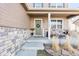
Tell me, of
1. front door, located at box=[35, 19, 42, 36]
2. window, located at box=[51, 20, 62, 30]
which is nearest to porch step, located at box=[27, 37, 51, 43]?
front door, located at box=[35, 19, 42, 36]

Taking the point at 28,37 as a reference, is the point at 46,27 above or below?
above

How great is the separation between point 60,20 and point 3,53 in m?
1.84

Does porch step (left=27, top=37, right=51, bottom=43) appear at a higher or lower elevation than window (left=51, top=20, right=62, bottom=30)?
lower

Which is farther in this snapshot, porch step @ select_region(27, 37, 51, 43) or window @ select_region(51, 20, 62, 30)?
porch step @ select_region(27, 37, 51, 43)

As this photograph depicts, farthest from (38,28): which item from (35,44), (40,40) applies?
(35,44)

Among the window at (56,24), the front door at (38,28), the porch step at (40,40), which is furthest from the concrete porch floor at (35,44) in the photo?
the window at (56,24)

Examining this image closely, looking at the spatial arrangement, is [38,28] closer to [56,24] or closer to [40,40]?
[40,40]

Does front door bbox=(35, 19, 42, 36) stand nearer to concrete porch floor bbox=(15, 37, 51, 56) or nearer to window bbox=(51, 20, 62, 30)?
concrete porch floor bbox=(15, 37, 51, 56)

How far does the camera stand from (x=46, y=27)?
12.3 ft

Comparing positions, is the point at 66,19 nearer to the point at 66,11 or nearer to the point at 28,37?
the point at 66,11

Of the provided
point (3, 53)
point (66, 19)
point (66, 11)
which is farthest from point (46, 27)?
point (3, 53)

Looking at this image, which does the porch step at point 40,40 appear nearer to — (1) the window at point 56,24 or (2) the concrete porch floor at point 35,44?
(2) the concrete porch floor at point 35,44

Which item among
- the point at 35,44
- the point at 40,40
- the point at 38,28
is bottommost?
the point at 35,44

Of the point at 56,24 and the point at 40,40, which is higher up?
the point at 56,24
